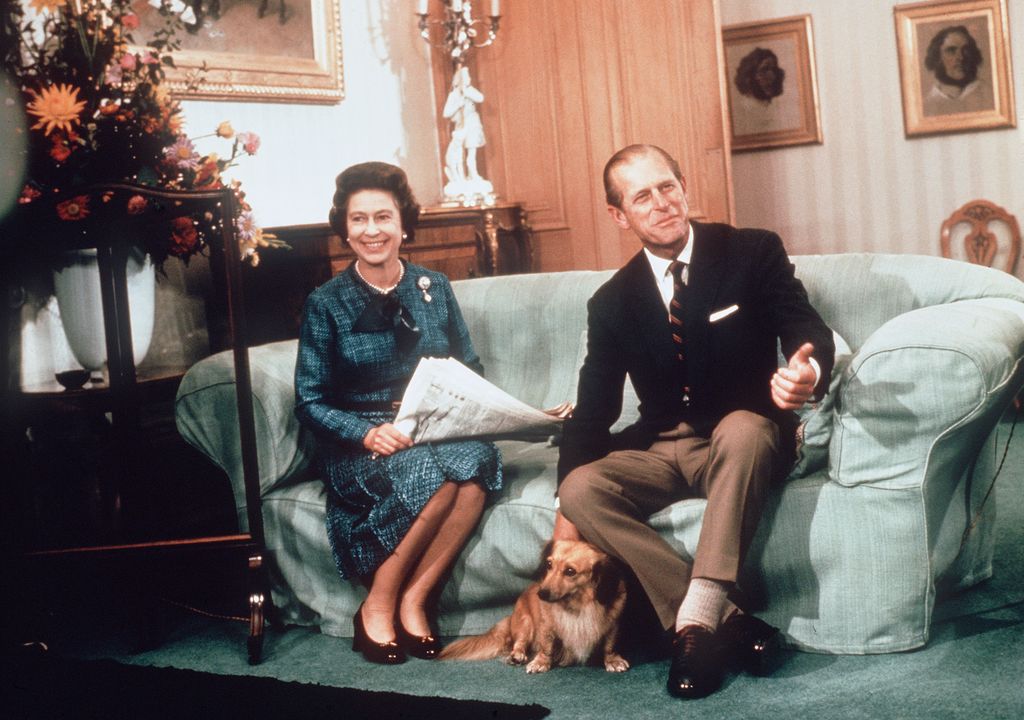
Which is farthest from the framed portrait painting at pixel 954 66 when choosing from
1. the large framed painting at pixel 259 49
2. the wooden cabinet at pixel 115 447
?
the wooden cabinet at pixel 115 447

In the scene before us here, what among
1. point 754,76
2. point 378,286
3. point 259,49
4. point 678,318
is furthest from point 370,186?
point 754,76

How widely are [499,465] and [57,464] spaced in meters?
1.29

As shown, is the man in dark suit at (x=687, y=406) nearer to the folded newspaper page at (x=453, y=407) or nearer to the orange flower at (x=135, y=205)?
the folded newspaper page at (x=453, y=407)

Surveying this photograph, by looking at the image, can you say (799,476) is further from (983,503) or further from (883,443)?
(983,503)

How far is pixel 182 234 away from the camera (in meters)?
2.86

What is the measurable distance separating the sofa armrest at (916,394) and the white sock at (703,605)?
0.38m

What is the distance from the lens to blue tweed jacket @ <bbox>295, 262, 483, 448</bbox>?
278cm

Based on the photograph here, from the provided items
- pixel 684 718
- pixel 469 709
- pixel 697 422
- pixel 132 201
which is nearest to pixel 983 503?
pixel 697 422

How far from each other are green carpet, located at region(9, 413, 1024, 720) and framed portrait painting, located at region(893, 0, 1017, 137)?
3.65m

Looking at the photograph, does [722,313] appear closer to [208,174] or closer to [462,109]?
[208,174]

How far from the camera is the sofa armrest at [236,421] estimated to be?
290 cm

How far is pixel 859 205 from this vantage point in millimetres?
6086

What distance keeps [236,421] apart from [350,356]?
0.35m

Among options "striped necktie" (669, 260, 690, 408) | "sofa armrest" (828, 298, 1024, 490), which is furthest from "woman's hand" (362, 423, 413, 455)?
"sofa armrest" (828, 298, 1024, 490)
